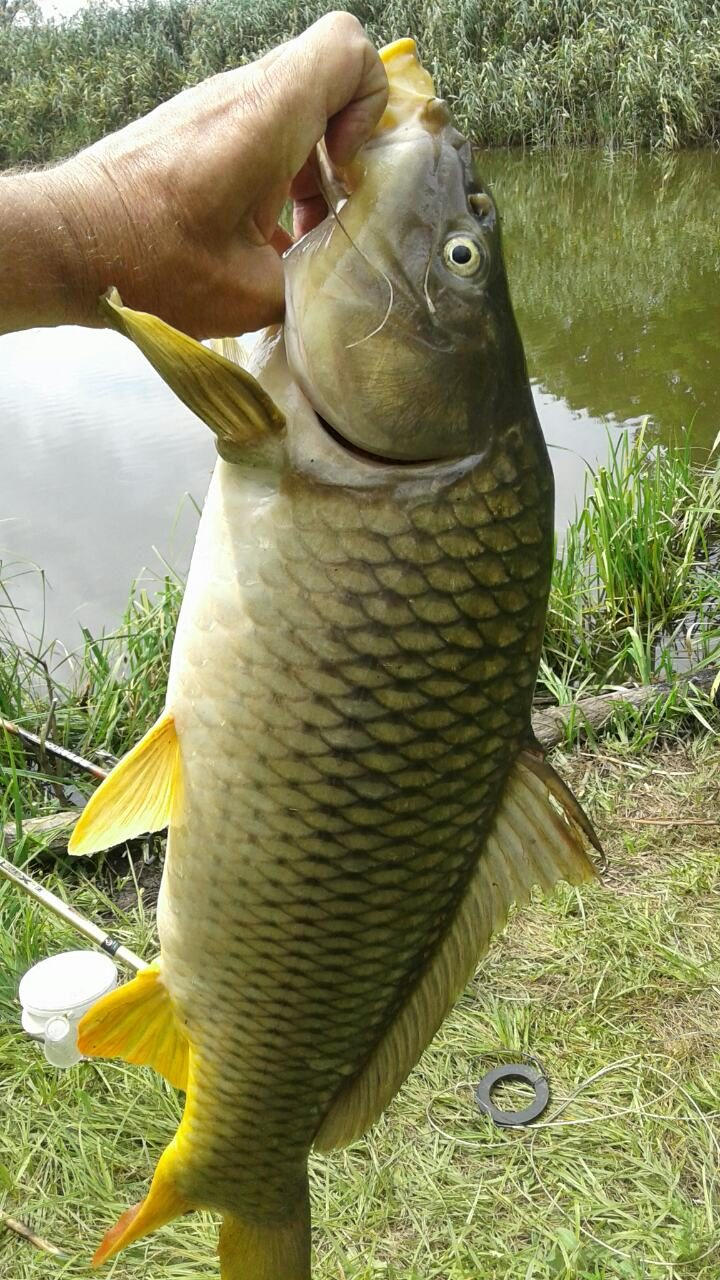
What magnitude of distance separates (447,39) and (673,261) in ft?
25.8

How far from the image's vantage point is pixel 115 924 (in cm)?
292

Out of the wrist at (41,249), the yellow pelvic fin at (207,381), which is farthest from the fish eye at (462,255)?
the wrist at (41,249)

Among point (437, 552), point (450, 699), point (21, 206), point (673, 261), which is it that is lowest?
point (673, 261)

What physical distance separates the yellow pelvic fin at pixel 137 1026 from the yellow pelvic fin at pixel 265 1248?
0.87ft

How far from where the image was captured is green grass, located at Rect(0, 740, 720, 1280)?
6.70ft

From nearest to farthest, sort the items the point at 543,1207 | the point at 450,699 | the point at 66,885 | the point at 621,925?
the point at 450,699 → the point at 543,1207 → the point at 621,925 → the point at 66,885

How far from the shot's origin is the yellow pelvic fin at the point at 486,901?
1281mm

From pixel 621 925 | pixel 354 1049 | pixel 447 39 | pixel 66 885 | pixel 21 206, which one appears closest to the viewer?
pixel 21 206

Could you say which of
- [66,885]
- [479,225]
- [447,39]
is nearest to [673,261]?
[447,39]

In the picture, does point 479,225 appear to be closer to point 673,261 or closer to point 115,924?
point 115,924

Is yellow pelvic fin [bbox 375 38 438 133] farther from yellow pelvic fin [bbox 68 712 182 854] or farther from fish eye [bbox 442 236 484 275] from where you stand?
yellow pelvic fin [bbox 68 712 182 854]

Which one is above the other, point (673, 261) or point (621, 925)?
point (621, 925)

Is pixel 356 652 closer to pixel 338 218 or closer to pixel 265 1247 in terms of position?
pixel 338 218

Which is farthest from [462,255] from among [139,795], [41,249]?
[139,795]
